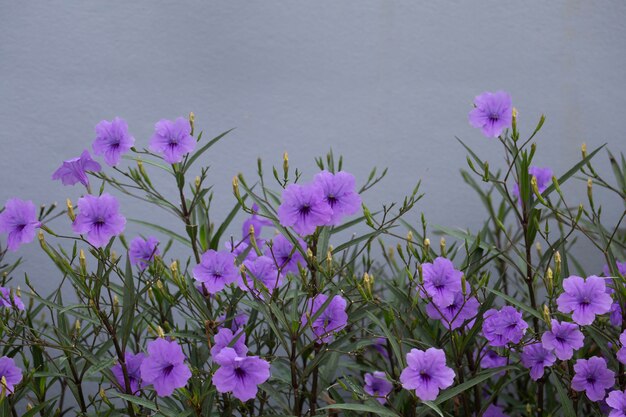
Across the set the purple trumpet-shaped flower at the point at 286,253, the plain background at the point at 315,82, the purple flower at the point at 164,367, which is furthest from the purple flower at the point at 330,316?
the plain background at the point at 315,82

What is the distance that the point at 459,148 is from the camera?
2496 mm

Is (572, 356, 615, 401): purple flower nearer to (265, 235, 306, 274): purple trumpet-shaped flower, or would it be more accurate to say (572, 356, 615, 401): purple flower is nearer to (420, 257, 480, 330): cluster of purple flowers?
(420, 257, 480, 330): cluster of purple flowers

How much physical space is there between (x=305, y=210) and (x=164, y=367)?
0.35 m

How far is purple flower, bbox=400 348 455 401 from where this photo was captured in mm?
1505

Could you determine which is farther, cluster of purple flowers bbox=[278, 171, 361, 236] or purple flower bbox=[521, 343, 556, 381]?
purple flower bbox=[521, 343, 556, 381]

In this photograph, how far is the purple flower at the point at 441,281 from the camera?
1.66 m

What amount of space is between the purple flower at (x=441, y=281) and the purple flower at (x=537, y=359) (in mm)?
192

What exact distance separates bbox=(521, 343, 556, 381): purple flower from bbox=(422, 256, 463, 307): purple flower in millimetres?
192

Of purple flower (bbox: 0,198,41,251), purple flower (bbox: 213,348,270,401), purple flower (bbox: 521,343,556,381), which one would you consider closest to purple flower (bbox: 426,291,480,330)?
purple flower (bbox: 521,343,556,381)

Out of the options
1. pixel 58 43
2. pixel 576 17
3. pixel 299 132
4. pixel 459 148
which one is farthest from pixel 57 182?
pixel 576 17

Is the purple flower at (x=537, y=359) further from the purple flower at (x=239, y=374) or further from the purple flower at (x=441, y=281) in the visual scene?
the purple flower at (x=239, y=374)


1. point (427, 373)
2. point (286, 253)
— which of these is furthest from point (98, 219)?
point (427, 373)

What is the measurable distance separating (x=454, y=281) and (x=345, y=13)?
1044 millimetres

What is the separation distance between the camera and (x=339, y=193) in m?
1.54
